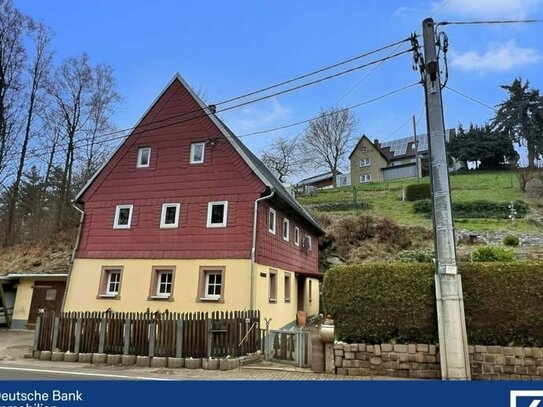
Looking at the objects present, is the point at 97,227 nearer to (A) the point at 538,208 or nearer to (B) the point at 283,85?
(B) the point at 283,85

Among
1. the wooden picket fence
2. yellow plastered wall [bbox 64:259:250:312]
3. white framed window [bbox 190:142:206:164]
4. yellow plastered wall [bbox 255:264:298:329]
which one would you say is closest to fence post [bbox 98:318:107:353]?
the wooden picket fence

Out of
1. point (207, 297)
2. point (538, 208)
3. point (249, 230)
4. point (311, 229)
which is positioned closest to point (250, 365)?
point (207, 297)

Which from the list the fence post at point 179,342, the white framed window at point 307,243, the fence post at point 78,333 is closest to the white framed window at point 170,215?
the fence post at point 78,333

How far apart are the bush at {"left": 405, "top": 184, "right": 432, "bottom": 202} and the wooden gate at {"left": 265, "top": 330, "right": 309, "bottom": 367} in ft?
101

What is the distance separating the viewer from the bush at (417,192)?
3762cm

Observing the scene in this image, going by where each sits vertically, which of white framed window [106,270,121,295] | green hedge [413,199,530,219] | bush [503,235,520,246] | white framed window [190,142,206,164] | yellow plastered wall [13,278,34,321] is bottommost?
yellow plastered wall [13,278,34,321]

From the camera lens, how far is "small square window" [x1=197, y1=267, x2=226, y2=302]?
46.9 feet

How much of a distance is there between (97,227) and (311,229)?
42.4ft

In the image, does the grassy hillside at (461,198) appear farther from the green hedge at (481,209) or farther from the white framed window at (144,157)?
the white framed window at (144,157)

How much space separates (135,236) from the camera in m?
16.1

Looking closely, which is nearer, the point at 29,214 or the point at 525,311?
the point at 525,311

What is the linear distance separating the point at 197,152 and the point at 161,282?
18.6 ft
